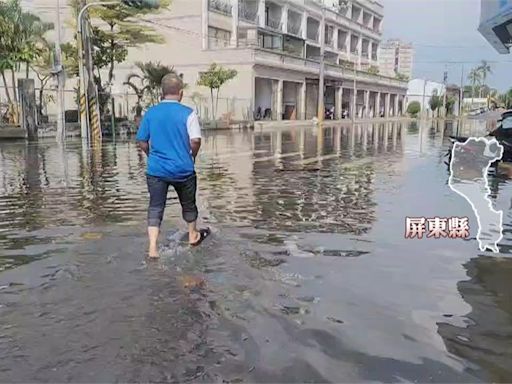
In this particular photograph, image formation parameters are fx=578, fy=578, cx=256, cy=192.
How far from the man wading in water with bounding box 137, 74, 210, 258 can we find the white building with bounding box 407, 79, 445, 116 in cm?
9906

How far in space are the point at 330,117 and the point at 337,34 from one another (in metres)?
13.0

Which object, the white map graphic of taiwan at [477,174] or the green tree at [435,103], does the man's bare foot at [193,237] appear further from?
the green tree at [435,103]

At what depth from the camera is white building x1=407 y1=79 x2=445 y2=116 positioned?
102 metres

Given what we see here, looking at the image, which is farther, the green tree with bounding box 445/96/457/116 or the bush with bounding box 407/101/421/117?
the green tree with bounding box 445/96/457/116

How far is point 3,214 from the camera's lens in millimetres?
8203

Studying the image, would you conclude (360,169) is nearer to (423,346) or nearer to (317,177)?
(317,177)

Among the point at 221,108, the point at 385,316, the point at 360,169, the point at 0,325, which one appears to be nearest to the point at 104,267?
the point at 0,325

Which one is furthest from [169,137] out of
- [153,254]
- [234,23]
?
[234,23]

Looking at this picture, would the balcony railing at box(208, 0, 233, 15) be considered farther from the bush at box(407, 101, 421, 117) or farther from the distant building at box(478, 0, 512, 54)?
the bush at box(407, 101, 421, 117)

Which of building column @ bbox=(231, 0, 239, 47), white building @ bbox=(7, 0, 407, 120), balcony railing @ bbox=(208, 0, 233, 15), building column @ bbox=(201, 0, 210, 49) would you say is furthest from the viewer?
building column @ bbox=(231, 0, 239, 47)

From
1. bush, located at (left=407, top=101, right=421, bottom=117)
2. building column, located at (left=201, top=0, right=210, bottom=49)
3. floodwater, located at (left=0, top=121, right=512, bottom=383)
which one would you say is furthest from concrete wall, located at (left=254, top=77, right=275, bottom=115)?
bush, located at (left=407, top=101, right=421, bottom=117)

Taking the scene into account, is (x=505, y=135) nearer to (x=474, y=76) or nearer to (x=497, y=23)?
(x=497, y=23)

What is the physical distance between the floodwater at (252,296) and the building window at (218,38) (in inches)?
1609

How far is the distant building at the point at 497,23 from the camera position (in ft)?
49.0
